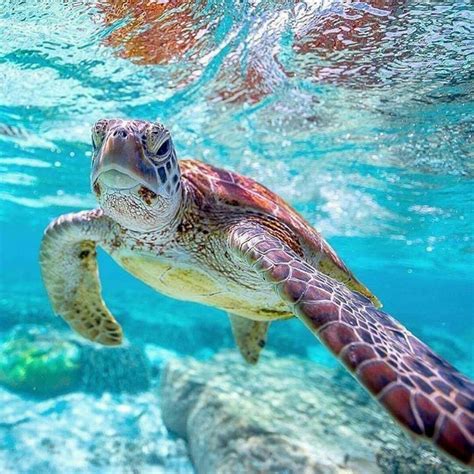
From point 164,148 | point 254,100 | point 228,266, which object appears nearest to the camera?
point 164,148

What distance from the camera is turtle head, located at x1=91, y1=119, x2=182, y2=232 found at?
100 inches

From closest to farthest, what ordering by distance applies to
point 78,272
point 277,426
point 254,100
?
point 78,272
point 277,426
point 254,100

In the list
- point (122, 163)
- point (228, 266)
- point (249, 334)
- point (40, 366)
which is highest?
point (249, 334)

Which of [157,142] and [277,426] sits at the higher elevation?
[157,142]

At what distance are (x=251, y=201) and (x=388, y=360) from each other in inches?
92.3

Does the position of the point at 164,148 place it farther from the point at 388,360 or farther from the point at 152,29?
the point at 152,29

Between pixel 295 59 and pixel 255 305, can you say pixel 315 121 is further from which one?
pixel 255 305

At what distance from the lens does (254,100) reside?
8242 mm

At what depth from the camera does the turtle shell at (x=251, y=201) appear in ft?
12.4

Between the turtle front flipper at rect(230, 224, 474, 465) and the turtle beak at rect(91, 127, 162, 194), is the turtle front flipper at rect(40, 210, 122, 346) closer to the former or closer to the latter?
the turtle beak at rect(91, 127, 162, 194)

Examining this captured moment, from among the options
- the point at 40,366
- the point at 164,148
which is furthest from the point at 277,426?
the point at 40,366

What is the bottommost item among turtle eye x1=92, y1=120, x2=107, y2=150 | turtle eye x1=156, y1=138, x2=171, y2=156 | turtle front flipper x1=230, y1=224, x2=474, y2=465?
turtle front flipper x1=230, y1=224, x2=474, y2=465

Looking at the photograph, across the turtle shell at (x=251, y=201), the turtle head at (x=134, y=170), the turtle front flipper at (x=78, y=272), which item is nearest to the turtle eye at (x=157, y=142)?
the turtle head at (x=134, y=170)

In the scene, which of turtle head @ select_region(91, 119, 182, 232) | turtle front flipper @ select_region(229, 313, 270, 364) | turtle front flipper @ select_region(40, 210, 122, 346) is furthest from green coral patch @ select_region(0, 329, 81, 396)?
turtle head @ select_region(91, 119, 182, 232)
